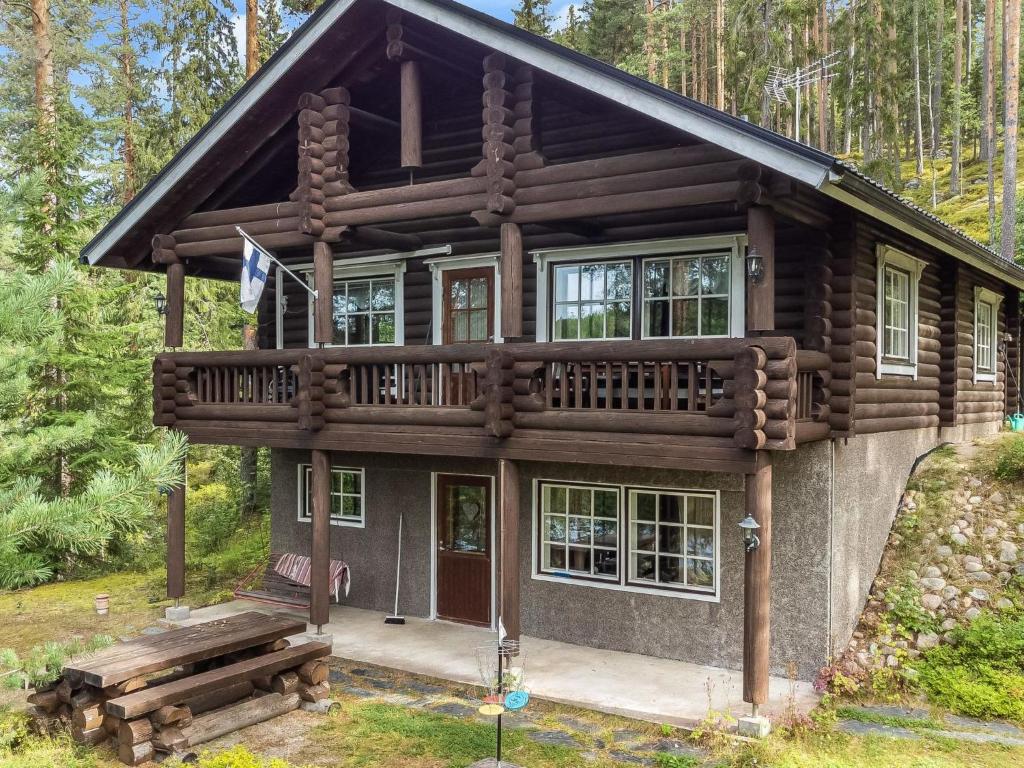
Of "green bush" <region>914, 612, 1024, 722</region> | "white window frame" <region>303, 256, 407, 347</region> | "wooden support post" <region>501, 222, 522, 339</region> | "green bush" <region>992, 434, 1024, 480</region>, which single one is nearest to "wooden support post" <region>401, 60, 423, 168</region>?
"wooden support post" <region>501, 222, 522, 339</region>

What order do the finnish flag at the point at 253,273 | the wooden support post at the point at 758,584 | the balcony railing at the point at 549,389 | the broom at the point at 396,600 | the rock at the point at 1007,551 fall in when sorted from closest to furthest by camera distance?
1. the balcony railing at the point at 549,389
2. the wooden support post at the point at 758,584
3. the rock at the point at 1007,551
4. the finnish flag at the point at 253,273
5. the broom at the point at 396,600

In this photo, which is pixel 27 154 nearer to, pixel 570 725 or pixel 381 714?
pixel 381 714

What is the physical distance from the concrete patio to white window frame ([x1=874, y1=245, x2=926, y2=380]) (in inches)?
165

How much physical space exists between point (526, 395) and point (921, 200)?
1382 inches

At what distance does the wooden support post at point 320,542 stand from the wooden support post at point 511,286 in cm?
349

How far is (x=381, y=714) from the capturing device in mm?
8828

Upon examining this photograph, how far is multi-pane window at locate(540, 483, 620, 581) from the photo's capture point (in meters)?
11.2

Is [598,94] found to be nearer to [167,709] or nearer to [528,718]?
[528,718]

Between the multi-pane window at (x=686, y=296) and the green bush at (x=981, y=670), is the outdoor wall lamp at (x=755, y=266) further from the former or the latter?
the green bush at (x=981, y=670)

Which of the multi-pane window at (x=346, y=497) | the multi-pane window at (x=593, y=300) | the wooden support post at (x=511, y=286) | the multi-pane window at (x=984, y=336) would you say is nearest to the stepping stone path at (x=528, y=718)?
the multi-pane window at (x=346, y=497)

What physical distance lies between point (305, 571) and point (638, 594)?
5.07m

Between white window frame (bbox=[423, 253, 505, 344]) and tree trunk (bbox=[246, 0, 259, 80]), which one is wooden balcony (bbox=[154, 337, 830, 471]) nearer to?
white window frame (bbox=[423, 253, 505, 344])

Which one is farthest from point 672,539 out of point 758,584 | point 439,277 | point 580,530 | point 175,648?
point 175,648

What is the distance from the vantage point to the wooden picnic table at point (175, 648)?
789cm
